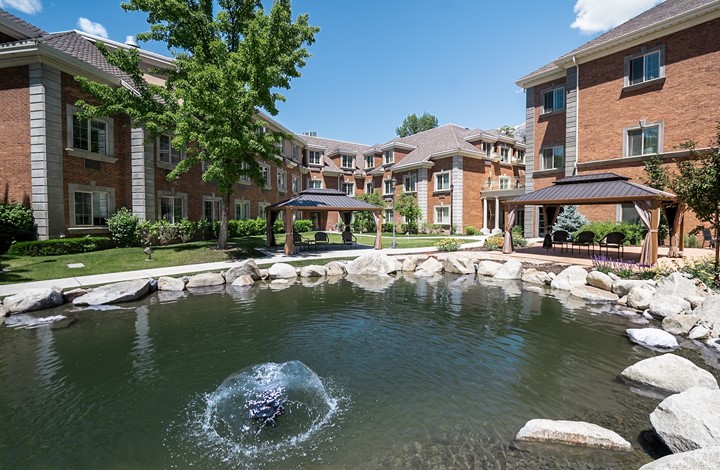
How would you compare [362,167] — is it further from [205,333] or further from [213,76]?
[205,333]

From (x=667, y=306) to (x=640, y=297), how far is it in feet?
3.34

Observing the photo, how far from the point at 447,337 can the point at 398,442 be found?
3575 mm

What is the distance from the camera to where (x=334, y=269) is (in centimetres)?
1468

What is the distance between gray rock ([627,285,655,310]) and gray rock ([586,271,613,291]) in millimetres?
1184

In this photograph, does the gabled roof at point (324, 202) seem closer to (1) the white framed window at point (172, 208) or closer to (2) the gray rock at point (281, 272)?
(2) the gray rock at point (281, 272)

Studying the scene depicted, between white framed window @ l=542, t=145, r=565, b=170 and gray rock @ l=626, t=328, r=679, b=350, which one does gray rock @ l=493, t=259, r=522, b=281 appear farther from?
white framed window @ l=542, t=145, r=565, b=170

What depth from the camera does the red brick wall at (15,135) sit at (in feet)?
49.9

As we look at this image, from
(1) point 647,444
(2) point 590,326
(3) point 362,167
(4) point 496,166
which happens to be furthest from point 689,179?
(3) point 362,167

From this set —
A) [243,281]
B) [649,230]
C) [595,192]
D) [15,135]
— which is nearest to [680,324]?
[649,230]

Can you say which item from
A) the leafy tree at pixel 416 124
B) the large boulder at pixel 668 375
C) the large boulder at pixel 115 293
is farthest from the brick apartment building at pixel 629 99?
the leafy tree at pixel 416 124

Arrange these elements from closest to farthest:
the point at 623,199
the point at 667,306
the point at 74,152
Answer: the point at 667,306 → the point at 623,199 → the point at 74,152

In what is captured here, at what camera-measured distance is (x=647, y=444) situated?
158 inches

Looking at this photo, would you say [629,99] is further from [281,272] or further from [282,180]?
[282,180]

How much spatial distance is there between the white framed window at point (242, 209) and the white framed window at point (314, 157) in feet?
44.8
